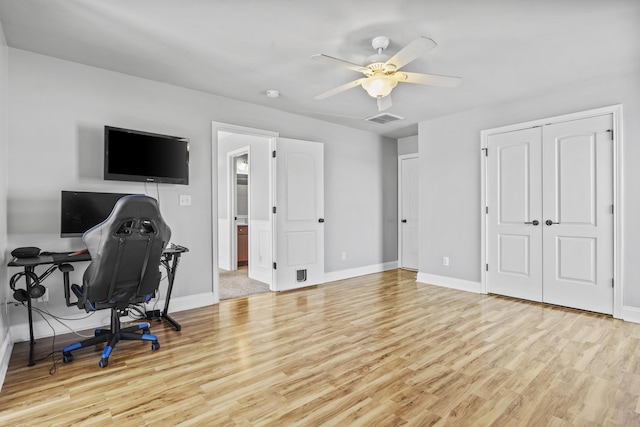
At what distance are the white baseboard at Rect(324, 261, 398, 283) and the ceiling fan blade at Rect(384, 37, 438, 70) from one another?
348cm

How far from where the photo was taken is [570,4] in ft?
7.49

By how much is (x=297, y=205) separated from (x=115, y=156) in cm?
239

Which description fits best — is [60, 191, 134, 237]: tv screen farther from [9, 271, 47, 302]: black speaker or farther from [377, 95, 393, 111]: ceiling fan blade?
→ [377, 95, 393, 111]: ceiling fan blade

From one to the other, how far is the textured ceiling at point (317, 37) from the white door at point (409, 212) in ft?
8.37

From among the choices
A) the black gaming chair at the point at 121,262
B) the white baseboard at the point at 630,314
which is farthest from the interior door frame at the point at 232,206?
the white baseboard at the point at 630,314

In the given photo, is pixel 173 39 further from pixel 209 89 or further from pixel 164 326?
pixel 164 326

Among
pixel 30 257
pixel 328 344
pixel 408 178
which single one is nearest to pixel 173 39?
pixel 30 257

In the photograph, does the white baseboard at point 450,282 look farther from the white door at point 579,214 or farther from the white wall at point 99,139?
the white wall at point 99,139

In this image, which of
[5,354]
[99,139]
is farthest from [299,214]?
[5,354]

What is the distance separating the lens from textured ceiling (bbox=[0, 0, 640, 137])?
232 centimetres

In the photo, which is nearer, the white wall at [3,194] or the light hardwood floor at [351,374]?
the light hardwood floor at [351,374]

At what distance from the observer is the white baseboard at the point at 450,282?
183 inches

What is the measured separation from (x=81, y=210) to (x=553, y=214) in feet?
16.5

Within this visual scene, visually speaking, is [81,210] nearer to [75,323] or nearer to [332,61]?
[75,323]
